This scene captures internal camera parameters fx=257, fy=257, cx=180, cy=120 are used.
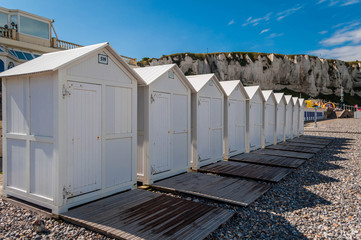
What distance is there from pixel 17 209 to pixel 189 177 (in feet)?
13.7

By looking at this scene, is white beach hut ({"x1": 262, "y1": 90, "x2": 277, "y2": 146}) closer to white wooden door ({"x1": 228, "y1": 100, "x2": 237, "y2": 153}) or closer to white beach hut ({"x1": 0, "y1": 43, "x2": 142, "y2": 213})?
white wooden door ({"x1": 228, "y1": 100, "x2": 237, "y2": 153})

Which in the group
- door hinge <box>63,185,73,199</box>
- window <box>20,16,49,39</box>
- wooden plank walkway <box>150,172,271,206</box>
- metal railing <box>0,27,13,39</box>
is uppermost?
window <box>20,16,49,39</box>

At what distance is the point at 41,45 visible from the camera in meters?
16.6

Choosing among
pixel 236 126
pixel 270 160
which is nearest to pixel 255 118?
pixel 236 126

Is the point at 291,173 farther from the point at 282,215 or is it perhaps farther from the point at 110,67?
the point at 110,67

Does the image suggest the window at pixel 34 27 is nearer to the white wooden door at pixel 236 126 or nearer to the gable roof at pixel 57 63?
the gable roof at pixel 57 63

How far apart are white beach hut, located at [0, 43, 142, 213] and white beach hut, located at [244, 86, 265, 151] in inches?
291

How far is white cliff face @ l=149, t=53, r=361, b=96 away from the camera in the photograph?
78.1 m

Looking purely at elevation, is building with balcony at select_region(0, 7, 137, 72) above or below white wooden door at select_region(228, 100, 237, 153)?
above

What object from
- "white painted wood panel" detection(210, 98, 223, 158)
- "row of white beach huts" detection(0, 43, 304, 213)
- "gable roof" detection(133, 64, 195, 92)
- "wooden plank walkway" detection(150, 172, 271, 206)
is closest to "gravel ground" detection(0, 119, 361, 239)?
"wooden plank walkway" detection(150, 172, 271, 206)

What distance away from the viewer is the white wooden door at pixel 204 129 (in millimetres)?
8625

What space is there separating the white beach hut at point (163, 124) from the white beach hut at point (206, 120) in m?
0.44

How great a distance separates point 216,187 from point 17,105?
479 cm

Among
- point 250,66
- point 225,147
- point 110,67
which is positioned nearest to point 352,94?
point 250,66
